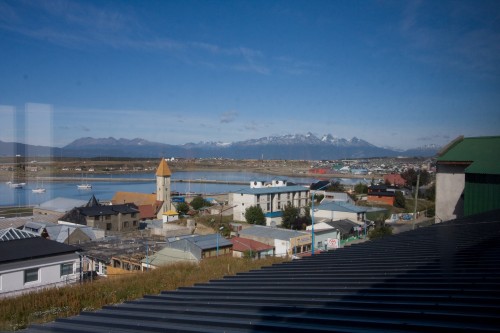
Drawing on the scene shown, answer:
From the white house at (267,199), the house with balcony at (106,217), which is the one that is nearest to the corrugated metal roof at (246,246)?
the white house at (267,199)

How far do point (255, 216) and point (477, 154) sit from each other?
7.40 meters

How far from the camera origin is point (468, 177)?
4406 mm

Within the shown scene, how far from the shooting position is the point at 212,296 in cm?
137

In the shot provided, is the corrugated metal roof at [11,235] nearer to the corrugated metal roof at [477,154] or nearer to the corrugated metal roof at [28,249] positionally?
the corrugated metal roof at [28,249]

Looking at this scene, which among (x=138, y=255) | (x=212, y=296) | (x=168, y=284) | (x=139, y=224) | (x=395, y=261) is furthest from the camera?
(x=139, y=224)

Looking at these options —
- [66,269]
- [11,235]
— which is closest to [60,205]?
[11,235]

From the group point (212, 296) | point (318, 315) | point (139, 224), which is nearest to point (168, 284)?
point (212, 296)

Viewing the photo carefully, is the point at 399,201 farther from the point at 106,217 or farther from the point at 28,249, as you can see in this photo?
the point at 28,249

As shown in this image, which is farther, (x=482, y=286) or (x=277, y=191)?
(x=277, y=191)

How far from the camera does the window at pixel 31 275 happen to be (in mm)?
3844

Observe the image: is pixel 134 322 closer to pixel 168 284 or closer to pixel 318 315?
pixel 318 315

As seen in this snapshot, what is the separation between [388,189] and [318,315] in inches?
594

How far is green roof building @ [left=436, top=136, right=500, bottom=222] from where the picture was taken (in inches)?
164

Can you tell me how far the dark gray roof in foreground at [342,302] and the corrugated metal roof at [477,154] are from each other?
9.74ft
